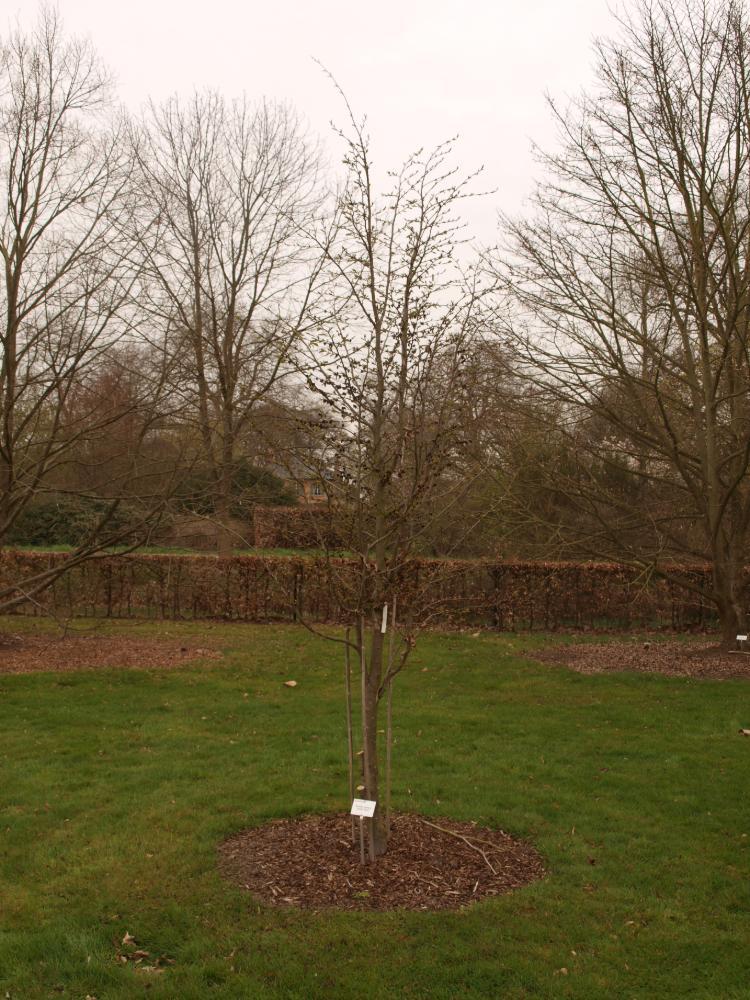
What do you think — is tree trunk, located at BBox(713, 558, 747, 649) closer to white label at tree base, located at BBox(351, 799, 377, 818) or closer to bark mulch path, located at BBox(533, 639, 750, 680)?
bark mulch path, located at BBox(533, 639, 750, 680)

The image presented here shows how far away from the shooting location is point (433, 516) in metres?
4.59

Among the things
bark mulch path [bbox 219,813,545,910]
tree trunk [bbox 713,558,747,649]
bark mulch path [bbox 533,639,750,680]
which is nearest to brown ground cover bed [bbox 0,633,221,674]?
bark mulch path [bbox 533,639,750,680]

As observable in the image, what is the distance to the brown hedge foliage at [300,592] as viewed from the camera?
1288 cm

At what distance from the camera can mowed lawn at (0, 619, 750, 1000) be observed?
137 inches

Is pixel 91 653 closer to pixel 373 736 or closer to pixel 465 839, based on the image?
pixel 373 736

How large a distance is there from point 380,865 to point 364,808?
382 mm

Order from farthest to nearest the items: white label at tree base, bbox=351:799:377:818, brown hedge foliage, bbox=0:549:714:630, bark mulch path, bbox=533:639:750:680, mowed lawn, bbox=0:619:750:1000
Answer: brown hedge foliage, bbox=0:549:714:630, bark mulch path, bbox=533:639:750:680, white label at tree base, bbox=351:799:377:818, mowed lawn, bbox=0:619:750:1000

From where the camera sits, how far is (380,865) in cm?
440

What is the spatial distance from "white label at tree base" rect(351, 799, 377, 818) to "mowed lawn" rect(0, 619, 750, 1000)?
464 mm

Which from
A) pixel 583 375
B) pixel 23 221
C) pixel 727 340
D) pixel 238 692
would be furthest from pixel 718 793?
pixel 23 221

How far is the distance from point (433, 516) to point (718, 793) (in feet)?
9.07

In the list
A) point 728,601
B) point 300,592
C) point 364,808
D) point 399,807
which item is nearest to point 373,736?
point 364,808

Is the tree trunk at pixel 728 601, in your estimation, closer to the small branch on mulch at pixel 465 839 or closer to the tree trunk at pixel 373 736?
the small branch on mulch at pixel 465 839

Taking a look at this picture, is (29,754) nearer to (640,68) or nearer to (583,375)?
(583,375)
